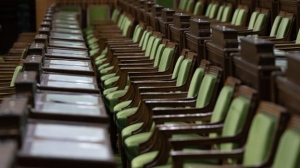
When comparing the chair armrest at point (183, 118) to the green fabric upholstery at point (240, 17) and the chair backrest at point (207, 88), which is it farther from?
the green fabric upholstery at point (240, 17)

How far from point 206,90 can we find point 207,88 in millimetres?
12

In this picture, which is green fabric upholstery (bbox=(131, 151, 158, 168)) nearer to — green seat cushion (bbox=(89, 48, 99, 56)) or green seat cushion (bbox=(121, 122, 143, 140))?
green seat cushion (bbox=(121, 122, 143, 140))

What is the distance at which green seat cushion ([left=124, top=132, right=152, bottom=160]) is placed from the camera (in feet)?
11.1

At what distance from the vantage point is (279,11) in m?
6.19

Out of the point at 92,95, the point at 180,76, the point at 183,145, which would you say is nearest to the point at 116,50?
the point at 180,76

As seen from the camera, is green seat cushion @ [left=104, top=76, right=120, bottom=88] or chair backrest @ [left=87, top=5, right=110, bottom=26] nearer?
green seat cushion @ [left=104, top=76, right=120, bottom=88]

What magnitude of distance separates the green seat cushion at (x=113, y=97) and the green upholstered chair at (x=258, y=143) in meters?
2.07

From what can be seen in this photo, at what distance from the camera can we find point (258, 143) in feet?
8.31

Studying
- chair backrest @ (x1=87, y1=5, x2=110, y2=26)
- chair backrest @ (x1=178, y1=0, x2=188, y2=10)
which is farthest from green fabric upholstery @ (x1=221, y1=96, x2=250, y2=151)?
chair backrest @ (x1=87, y1=5, x2=110, y2=26)

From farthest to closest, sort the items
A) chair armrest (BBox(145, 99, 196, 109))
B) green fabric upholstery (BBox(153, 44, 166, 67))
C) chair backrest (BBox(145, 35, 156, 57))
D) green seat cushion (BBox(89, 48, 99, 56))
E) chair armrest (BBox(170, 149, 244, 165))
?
green seat cushion (BBox(89, 48, 99, 56))
chair backrest (BBox(145, 35, 156, 57))
green fabric upholstery (BBox(153, 44, 166, 67))
chair armrest (BBox(145, 99, 196, 109))
chair armrest (BBox(170, 149, 244, 165))

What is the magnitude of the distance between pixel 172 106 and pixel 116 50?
2553mm

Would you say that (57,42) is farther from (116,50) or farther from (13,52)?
(13,52)

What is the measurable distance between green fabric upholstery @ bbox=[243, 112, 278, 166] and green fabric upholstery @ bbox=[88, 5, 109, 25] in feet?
27.1

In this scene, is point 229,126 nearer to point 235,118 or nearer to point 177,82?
point 235,118
